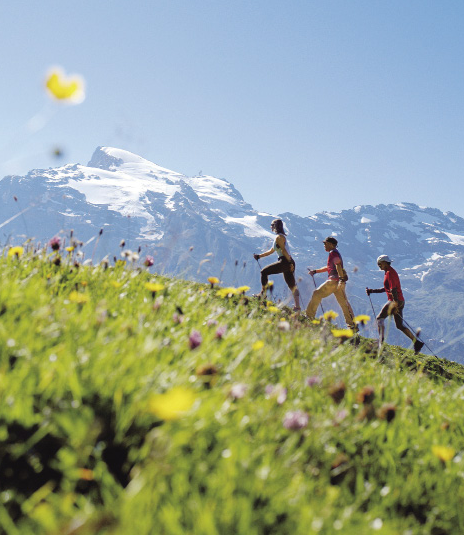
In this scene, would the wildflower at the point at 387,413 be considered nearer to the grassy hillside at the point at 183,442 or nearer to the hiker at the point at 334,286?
the grassy hillside at the point at 183,442

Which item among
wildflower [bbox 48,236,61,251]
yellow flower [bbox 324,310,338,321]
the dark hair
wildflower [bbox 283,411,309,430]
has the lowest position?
the dark hair

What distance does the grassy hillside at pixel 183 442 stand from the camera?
4.75 feet

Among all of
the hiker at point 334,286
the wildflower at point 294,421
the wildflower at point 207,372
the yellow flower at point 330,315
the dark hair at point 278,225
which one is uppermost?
the wildflower at point 207,372

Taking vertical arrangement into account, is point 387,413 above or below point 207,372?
below

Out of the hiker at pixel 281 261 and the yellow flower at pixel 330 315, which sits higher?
the yellow flower at pixel 330 315

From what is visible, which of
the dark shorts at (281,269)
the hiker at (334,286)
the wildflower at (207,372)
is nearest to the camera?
the wildflower at (207,372)

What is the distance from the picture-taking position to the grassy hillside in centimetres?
145

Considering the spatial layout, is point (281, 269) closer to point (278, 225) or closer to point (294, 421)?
point (278, 225)

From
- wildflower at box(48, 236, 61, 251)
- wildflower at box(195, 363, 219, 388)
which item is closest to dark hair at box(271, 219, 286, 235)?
wildflower at box(48, 236, 61, 251)

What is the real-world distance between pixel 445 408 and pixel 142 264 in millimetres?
3541

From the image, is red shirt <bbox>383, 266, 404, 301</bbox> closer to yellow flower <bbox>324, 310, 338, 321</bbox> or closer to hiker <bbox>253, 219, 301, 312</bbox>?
hiker <bbox>253, 219, 301, 312</bbox>

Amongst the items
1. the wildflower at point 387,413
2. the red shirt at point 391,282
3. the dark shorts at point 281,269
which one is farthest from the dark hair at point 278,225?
the wildflower at point 387,413

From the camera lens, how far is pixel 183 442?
1.60 meters

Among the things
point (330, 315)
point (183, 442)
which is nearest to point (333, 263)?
point (330, 315)
